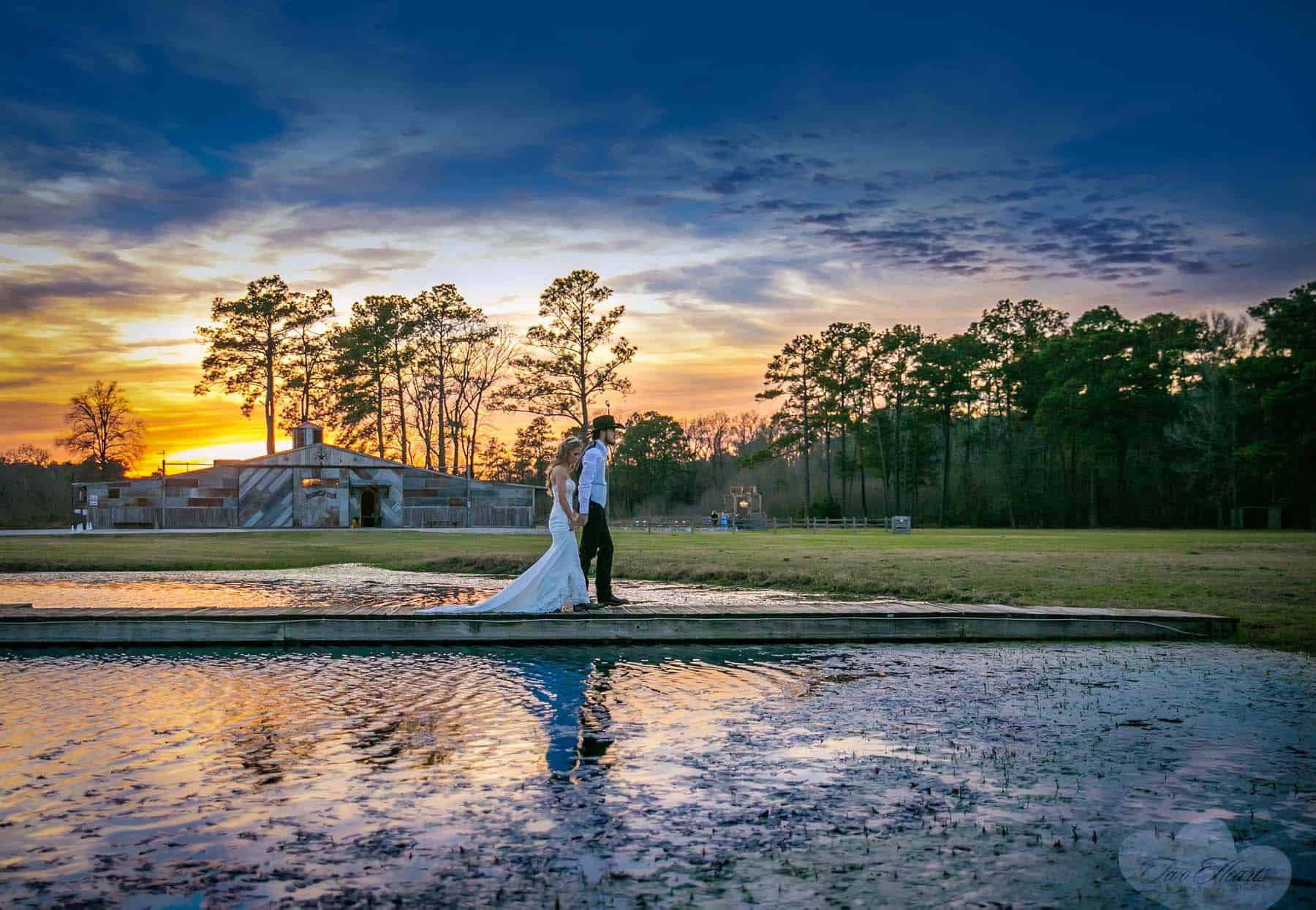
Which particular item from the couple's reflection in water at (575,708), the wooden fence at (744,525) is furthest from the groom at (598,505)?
the wooden fence at (744,525)

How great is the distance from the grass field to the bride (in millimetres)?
6521

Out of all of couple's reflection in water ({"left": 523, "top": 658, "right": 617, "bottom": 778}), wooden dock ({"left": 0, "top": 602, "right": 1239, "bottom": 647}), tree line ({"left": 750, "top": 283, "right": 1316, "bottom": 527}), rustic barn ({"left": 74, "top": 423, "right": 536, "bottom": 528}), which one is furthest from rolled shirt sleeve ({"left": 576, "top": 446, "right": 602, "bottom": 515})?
tree line ({"left": 750, "top": 283, "right": 1316, "bottom": 527})

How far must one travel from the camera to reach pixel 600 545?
1274 cm

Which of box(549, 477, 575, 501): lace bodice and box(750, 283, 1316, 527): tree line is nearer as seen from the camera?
box(549, 477, 575, 501): lace bodice

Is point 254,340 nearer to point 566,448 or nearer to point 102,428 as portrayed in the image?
point 102,428

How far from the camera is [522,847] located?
470cm

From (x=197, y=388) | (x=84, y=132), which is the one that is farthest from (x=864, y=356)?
(x=84, y=132)

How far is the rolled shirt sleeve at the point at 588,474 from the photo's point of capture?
1218 cm

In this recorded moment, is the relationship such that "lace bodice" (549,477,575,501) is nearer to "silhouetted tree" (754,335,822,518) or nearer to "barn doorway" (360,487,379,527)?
"barn doorway" (360,487,379,527)

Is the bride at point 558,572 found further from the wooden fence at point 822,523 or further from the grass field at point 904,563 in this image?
the wooden fence at point 822,523

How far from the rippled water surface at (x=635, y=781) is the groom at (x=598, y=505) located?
2845mm

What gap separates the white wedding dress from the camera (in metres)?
11.9

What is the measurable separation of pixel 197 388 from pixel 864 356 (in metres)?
49.7

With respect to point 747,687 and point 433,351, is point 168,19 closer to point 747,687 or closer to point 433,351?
point 747,687
